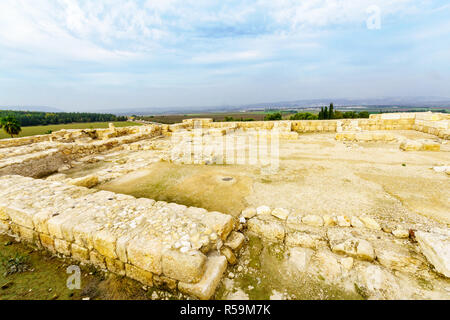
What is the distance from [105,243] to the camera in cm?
265

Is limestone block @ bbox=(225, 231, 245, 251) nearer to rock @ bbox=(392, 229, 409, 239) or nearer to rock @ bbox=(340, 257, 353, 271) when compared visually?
rock @ bbox=(340, 257, 353, 271)

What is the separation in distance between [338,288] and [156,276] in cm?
231

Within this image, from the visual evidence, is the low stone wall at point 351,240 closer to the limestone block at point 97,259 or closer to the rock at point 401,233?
the rock at point 401,233

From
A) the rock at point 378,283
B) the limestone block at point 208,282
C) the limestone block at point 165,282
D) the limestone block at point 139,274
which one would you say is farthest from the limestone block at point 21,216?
the rock at point 378,283

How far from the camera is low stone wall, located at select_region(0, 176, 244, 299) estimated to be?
2.38m

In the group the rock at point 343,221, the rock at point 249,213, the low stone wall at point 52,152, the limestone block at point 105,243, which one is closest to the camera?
the limestone block at point 105,243

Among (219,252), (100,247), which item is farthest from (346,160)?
(100,247)

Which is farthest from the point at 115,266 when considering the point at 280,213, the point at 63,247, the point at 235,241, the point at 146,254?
the point at 280,213

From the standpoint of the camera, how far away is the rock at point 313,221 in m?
3.27

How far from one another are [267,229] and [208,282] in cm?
135

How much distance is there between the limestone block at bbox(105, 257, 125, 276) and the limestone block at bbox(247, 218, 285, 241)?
2056mm

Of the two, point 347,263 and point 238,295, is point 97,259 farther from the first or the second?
point 347,263

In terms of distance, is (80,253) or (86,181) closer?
(80,253)

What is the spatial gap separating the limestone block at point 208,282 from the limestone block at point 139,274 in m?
0.46
